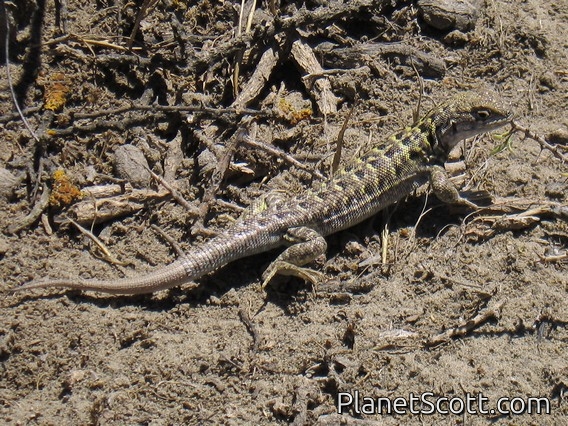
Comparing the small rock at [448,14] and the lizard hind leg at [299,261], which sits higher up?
the small rock at [448,14]

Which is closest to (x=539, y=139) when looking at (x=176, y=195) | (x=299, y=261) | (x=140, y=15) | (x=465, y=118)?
(x=465, y=118)

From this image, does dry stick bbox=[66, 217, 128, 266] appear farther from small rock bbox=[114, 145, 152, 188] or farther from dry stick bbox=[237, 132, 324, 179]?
dry stick bbox=[237, 132, 324, 179]

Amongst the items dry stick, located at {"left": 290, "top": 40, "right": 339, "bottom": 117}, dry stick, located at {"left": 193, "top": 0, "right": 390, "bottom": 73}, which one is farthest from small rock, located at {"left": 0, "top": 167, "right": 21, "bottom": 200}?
dry stick, located at {"left": 290, "top": 40, "right": 339, "bottom": 117}

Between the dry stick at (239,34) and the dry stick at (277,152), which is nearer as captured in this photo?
the dry stick at (277,152)

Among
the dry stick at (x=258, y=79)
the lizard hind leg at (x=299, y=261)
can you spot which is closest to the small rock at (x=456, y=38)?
the dry stick at (x=258, y=79)

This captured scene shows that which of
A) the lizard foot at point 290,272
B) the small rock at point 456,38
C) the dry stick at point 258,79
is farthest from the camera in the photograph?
the small rock at point 456,38

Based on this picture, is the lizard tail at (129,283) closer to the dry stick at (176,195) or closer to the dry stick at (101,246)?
the dry stick at (101,246)

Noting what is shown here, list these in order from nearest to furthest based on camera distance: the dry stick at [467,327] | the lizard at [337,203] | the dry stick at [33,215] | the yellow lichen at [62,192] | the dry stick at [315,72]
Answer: the dry stick at [467,327] → the lizard at [337,203] → the dry stick at [33,215] → the yellow lichen at [62,192] → the dry stick at [315,72]

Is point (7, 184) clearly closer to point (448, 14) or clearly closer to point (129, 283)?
point (129, 283)

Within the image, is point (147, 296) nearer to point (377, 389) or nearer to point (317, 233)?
point (317, 233)
